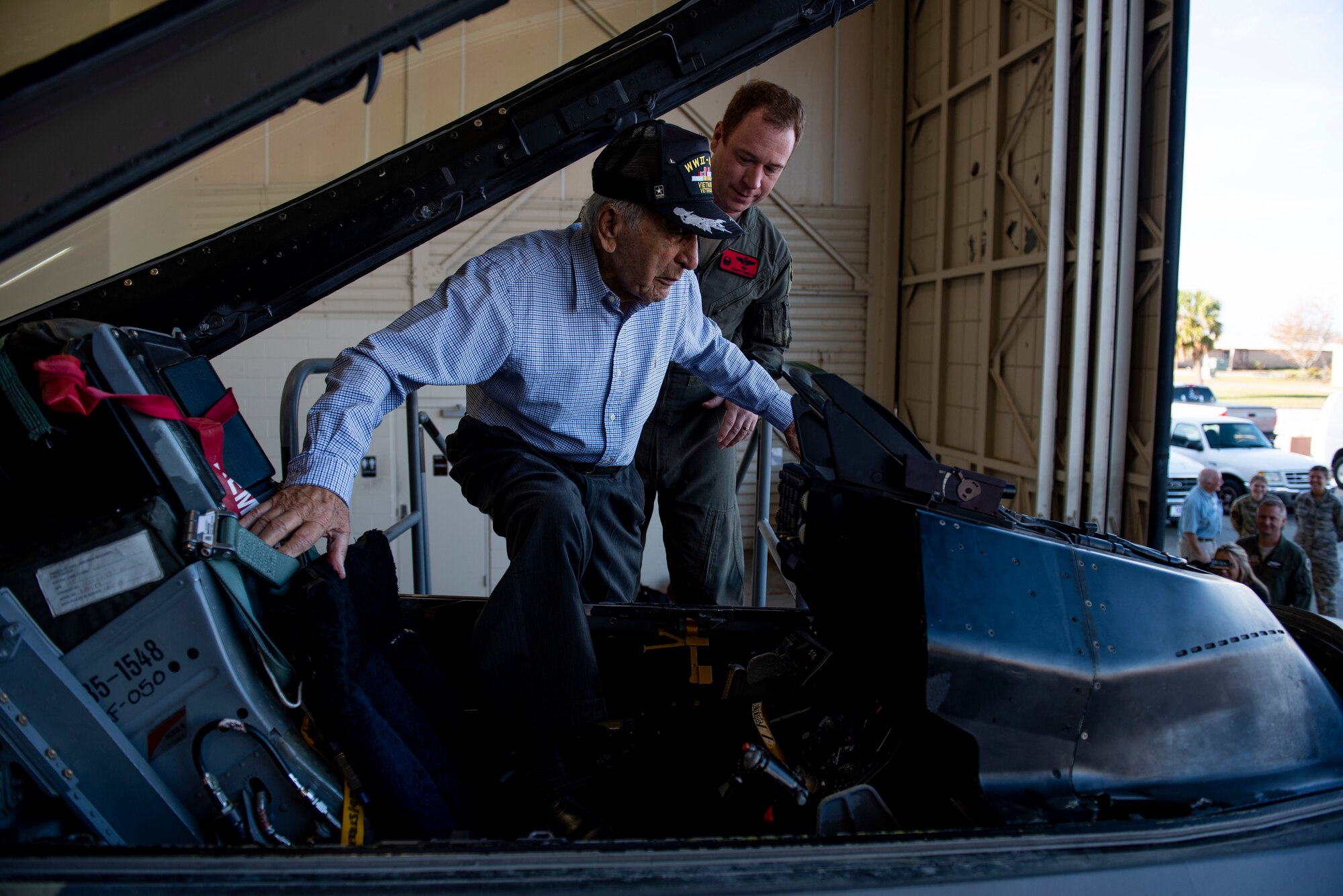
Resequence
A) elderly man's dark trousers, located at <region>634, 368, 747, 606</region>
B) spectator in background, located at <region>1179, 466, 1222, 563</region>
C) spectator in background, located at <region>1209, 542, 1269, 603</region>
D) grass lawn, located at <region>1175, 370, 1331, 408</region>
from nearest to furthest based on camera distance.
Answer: elderly man's dark trousers, located at <region>634, 368, 747, 606</region> → spectator in background, located at <region>1209, 542, 1269, 603</region> → spectator in background, located at <region>1179, 466, 1222, 563</region> → grass lawn, located at <region>1175, 370, 1331, 408</region>

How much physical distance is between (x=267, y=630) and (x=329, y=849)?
0.35 meters

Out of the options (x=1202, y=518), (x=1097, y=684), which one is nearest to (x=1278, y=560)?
(x=1202, y=518)

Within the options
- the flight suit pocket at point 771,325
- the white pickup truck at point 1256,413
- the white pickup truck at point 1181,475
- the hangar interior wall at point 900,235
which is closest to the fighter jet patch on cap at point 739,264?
the flight suit pocket at point 771,325

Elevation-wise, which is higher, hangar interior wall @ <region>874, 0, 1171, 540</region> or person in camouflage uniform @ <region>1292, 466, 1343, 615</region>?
hangar interior wall @ <region>874, 0, 1171, 540</region>

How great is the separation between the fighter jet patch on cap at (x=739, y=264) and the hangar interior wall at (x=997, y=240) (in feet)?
12.6

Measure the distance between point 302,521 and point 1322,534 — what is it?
7.13 meters

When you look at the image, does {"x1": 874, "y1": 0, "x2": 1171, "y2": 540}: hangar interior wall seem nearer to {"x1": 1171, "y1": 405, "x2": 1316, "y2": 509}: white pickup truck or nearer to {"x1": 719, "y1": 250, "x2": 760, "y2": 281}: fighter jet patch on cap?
{"x1": 1171, "y1": 405, "x2": 1316, "y2": 509}: white pickup truck

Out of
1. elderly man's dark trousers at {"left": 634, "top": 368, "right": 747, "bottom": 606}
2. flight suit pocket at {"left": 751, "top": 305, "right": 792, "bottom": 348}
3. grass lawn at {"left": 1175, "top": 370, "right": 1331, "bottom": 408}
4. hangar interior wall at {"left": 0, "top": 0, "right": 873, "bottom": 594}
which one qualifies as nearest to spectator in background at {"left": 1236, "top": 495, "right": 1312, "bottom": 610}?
hangar interior wall at {"left": 0, "top": 0, "right": 873, "bottom": 594}

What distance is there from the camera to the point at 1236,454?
9500 mm

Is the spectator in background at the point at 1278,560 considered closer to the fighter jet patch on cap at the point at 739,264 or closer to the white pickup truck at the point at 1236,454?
the white pickup truck at the point at 1236,454

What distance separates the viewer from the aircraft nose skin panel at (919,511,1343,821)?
1.39 metres

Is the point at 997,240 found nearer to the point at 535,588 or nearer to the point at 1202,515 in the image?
the point at 1202,515

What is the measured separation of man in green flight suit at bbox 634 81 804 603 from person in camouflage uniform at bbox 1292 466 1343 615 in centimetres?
533

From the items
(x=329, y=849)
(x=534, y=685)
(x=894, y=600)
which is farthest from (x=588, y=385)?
(x=329, y=849)
